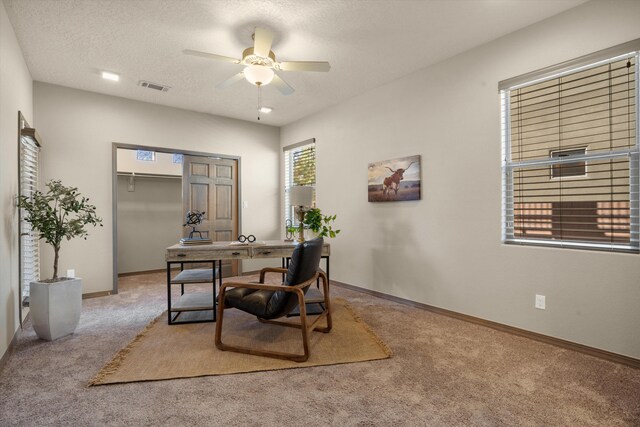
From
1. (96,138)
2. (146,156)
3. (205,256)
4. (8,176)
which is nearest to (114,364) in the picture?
(205,256)

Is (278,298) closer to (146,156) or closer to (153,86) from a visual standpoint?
(153,86)

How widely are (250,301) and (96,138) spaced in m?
3.58

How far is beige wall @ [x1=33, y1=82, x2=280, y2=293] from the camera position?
4152mm

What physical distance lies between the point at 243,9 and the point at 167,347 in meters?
2.80

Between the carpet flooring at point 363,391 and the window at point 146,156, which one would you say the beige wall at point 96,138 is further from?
the carpet flooring at point 363,391

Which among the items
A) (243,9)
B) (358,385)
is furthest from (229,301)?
(243,9)

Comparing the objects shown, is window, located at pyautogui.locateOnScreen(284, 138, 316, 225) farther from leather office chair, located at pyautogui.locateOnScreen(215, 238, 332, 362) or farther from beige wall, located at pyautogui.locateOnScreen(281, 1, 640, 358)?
leather office chair, located at pyautogui.locateOnScreen(215, 238, 332, 362)

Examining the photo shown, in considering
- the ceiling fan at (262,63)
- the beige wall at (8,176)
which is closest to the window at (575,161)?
the ceiling fan at (262,63)

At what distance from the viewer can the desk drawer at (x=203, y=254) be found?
3174 millimetres

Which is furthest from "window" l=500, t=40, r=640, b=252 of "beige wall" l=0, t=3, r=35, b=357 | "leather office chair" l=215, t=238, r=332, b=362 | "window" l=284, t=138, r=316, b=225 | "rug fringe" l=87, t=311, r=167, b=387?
"beige wall" l=0, t=3, r=35, b=357

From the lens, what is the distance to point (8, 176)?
104 inches

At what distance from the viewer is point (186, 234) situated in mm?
5539

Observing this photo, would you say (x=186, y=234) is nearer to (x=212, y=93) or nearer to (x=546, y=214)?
(x=212, y=93)

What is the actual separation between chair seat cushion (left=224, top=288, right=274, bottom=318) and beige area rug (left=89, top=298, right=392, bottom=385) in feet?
1.09
